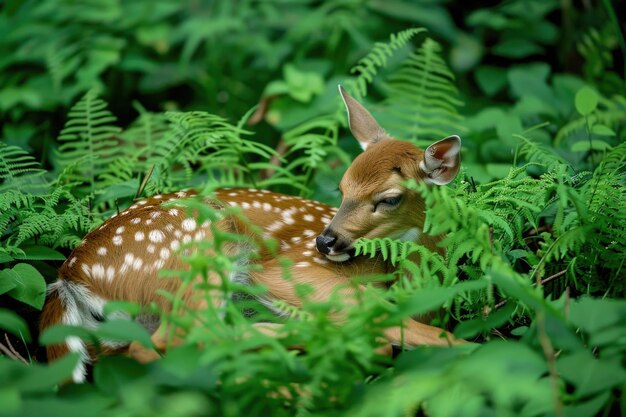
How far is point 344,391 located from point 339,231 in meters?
0.91

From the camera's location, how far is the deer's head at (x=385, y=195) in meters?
3.14

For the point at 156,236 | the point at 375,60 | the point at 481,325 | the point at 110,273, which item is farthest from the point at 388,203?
the point at 375,60

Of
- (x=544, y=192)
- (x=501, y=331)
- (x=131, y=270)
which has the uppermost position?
(x=544, y=192)

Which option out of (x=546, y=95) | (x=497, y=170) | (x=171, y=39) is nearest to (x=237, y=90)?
(x=171, y=39)

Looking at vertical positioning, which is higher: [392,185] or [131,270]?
[392,185]

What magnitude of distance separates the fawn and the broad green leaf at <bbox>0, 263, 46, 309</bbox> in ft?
0.26

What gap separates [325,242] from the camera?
3.09 m

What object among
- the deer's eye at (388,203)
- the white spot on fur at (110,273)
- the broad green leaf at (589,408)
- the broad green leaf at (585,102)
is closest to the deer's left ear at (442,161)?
the deer's eye at (388,203)

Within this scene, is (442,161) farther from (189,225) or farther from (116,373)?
(116,373)

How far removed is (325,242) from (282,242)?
1.05 ft

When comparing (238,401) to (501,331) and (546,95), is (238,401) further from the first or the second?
(546,95)

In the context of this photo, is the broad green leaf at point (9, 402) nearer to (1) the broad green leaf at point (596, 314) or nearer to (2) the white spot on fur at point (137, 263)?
(2) the white spot on fur at point (137, 263)

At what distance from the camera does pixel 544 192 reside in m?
3.22

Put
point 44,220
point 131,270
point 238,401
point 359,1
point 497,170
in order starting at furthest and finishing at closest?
1. point 359,1
2. point 497,170
3. point 44,220
4. point 131,270
5. point 238,401
